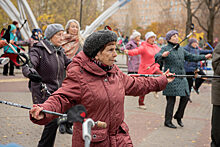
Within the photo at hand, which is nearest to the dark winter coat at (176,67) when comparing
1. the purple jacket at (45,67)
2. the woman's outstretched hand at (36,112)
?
the purple jacket at (45,67)

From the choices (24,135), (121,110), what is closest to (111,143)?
(121,110)

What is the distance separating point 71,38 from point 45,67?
2.15 metres

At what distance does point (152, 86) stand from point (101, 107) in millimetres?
830

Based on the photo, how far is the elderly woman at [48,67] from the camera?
428cm

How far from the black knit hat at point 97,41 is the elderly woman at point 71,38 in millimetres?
3686

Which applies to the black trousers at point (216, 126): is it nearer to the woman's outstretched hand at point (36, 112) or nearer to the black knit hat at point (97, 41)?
the black knit hat at point (97, 41)

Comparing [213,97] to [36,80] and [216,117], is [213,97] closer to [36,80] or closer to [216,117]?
[216,117]

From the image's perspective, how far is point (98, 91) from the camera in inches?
112

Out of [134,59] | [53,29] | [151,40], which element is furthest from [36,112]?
[134,59]

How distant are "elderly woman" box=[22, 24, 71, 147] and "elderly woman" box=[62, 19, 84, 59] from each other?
5.39 ft

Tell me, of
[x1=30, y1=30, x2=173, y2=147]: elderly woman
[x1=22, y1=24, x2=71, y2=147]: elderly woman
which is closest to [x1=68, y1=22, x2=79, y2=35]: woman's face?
[x1=22, y1=24, x2=71, y2=147]: elderly woman

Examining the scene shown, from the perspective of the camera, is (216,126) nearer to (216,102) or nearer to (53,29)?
(216,102)

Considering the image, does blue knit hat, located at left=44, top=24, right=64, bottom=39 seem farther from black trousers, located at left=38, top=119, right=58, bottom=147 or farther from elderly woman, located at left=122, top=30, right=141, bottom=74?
elderly woman, located at left=122, top=30, right=141, bottom=74

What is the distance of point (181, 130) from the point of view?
6395 mm
